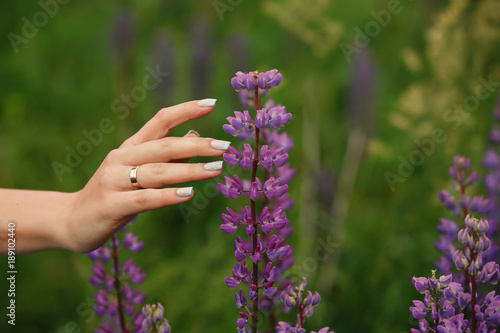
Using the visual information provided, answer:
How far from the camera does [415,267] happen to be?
218cm

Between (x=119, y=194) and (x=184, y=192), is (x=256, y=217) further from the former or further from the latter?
(x=119, y=194)

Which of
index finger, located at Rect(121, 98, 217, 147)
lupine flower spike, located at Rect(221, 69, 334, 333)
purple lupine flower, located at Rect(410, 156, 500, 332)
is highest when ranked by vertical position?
index finger, located at Rect(121, 98, 217, 147)

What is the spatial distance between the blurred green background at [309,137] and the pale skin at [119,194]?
2.93 feet

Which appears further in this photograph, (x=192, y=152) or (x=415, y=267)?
(x=415, y=267)

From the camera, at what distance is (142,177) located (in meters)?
1.13

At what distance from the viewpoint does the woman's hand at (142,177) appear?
1.09m

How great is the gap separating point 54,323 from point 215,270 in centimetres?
67

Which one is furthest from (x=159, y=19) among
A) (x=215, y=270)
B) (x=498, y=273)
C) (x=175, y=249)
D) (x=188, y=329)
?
(x=498, y=273)

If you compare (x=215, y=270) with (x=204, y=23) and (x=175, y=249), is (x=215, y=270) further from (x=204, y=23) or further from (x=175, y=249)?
(x=204, y=23)

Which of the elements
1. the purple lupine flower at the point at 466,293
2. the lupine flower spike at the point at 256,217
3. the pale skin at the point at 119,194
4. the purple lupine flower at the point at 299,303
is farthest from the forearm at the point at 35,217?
the purple lupine flower at the point at 466,293

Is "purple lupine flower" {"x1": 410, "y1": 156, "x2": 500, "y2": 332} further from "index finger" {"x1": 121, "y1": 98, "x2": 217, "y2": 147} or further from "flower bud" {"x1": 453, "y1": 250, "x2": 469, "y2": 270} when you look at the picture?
"index finger" {"x1": 121, "y1": 98, "x2": 217, "y2": 147}

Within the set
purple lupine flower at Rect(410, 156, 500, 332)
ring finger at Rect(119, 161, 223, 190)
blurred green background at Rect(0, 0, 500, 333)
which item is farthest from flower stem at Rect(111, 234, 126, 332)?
blurred green background at Rect(0, 0, 500, 333)

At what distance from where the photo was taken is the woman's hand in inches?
43.0

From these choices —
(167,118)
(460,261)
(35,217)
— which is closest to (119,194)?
(167,118)
